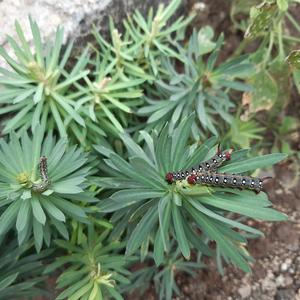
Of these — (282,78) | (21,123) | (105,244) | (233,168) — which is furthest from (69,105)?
(282,78)

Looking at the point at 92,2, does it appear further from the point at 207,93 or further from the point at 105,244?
the point at 105,244

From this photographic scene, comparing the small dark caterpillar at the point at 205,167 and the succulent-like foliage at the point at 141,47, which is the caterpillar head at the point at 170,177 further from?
the succulent-like foliage at the point at 141,47

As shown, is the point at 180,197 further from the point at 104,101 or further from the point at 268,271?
the point at 268,271

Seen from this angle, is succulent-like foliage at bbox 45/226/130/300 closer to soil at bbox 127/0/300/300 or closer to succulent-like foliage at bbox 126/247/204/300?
succulent-like foliage at bbox 126/247/204/300

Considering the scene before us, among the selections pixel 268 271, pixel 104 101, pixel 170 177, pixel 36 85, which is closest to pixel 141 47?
pixel 104 101

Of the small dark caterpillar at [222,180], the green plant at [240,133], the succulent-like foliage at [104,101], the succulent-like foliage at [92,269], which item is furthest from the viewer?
the green plant at [240,133]

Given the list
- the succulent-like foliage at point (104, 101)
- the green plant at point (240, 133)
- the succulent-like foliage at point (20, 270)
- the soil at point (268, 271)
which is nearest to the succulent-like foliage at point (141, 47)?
the succulent-like foliage at point (104, 101)

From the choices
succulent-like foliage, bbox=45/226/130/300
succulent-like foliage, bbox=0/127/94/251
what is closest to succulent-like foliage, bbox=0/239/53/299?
succulent-like foliage, bbox=45/226/130/300
